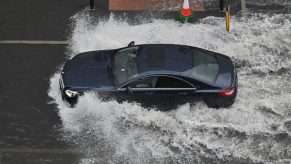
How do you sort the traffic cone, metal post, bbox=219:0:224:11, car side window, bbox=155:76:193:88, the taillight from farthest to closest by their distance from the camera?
metal post, bbox=219:0:224:11 < the traffic cone < the taillight < car side window, bbox=155:76:193:88

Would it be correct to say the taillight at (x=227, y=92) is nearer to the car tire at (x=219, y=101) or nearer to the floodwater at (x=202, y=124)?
the car tire at (x=219, y=101)

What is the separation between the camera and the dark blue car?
1129 cm

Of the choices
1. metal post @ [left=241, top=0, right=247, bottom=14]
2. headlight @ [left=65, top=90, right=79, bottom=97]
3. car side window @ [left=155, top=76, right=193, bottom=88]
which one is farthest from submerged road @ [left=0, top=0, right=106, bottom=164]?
metal post @ [left=241, top=0, right=247, bottom=14]

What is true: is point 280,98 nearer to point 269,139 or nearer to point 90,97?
point 269,139

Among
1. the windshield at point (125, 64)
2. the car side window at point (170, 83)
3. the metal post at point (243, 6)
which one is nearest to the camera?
the car side window at point (170, 83)

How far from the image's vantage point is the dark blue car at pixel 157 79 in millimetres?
11289

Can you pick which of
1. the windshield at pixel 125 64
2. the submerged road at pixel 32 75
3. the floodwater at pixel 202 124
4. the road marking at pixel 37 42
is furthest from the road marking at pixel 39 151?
the road marking at pixel 37 42

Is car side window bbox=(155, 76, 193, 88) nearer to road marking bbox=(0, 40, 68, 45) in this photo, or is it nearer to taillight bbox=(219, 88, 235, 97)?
taillight bbox=(219, 88, 235, 97)

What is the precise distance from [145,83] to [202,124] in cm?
166

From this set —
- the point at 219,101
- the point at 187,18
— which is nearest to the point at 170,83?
the point at 219,101

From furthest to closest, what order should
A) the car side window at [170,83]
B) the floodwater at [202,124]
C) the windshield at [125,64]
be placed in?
the windshield at [125,64], the car side window at [170,83], the floodwater at [202,124]

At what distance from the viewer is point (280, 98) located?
12469 millimetres

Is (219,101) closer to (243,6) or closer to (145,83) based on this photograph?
(145,83)

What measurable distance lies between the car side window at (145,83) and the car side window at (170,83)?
0.31 feet
